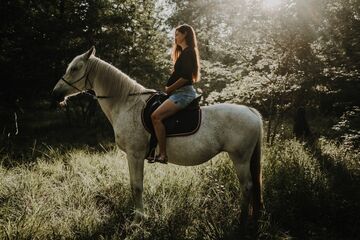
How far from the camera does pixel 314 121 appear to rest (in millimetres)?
20375

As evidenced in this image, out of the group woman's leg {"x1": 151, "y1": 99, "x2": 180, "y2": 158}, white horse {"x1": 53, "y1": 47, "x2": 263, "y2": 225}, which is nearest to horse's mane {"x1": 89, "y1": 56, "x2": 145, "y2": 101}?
white horse {"x1": 53, "y1": 47, "x2": 263, "y2": 225}

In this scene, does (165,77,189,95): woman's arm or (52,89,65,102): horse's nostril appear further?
(52,89,65,102): horse's nostril

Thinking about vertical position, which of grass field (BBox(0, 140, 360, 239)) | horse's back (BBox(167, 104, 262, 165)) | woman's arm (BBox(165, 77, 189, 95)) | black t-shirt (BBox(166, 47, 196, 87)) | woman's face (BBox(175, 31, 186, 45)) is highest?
woman's face (BBox(175, 31, 186, 45))

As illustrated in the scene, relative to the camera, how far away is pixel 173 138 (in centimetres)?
514

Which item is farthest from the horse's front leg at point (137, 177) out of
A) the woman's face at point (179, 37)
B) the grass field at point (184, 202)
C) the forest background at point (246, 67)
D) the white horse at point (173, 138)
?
the woman's face at point (179, 37)

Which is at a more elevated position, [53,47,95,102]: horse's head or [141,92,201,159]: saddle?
[53,47,95,102]: horse's head

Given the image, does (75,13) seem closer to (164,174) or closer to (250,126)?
(164,174)

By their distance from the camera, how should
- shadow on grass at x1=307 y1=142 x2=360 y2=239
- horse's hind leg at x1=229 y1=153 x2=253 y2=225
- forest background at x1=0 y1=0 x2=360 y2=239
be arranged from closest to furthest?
horse's hind leg at x1=229 y1=153 x2=253 y2=225 < shadow on grass at x1=307 y1=142 x2=360 y2=239 < forest background at x1=0 y1=0 x2=360 y2=239

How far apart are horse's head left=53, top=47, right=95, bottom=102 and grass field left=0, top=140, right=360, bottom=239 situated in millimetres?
1785

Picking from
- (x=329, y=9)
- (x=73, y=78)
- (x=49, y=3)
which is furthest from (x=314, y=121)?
(x=73, y=78)

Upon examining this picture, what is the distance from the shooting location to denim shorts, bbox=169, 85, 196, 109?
16.5 ft

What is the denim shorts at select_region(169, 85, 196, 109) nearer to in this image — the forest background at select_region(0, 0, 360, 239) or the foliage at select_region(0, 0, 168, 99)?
the forest background at select_region(0, 0, 360, 239)

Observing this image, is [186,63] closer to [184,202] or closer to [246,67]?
[184,202]

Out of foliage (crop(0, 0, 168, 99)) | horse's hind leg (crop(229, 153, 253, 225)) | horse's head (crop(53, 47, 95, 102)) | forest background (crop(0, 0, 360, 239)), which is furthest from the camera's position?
foliage (crop(0, 0, 168, 99))
